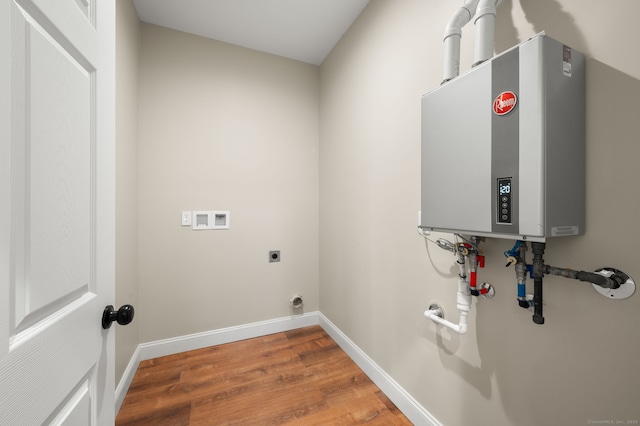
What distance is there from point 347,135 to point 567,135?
5.00ft

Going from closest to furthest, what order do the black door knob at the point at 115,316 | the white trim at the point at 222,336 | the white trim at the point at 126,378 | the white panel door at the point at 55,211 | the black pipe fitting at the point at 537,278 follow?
the white panel door at the point at 55,211
the black door knob at the point at 115,316
the black pipe fitting at the point at 537,278
the white trim at the point at 126,378
the white trim at the point at 222,336

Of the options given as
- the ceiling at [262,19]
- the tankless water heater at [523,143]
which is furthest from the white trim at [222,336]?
the ceiling at [262,19]

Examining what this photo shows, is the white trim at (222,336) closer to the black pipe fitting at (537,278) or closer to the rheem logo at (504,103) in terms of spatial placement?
the black pipe fitting at (537,278)

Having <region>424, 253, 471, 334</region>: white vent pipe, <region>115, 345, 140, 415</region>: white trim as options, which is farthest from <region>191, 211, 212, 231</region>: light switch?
<region>424, 253, 471, 334</region>: white vent pipe

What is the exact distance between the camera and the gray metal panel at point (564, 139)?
2.53ft

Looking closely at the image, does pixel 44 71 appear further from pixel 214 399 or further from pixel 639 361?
pixel 214 399

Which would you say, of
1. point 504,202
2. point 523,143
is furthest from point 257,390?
point 523,143

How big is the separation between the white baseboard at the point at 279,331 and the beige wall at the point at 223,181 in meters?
0.07

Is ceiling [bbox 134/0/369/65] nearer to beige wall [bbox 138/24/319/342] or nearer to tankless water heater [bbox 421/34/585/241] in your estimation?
beige wall [bbox 138/24/319/342]

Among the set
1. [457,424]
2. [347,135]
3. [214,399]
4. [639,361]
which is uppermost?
[347,135]

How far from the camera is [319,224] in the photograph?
2.69 m

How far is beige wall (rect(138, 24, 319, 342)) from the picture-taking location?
6.91ft

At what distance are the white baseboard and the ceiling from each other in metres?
2.57

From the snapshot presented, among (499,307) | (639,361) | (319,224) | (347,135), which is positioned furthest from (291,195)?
(639,361)
